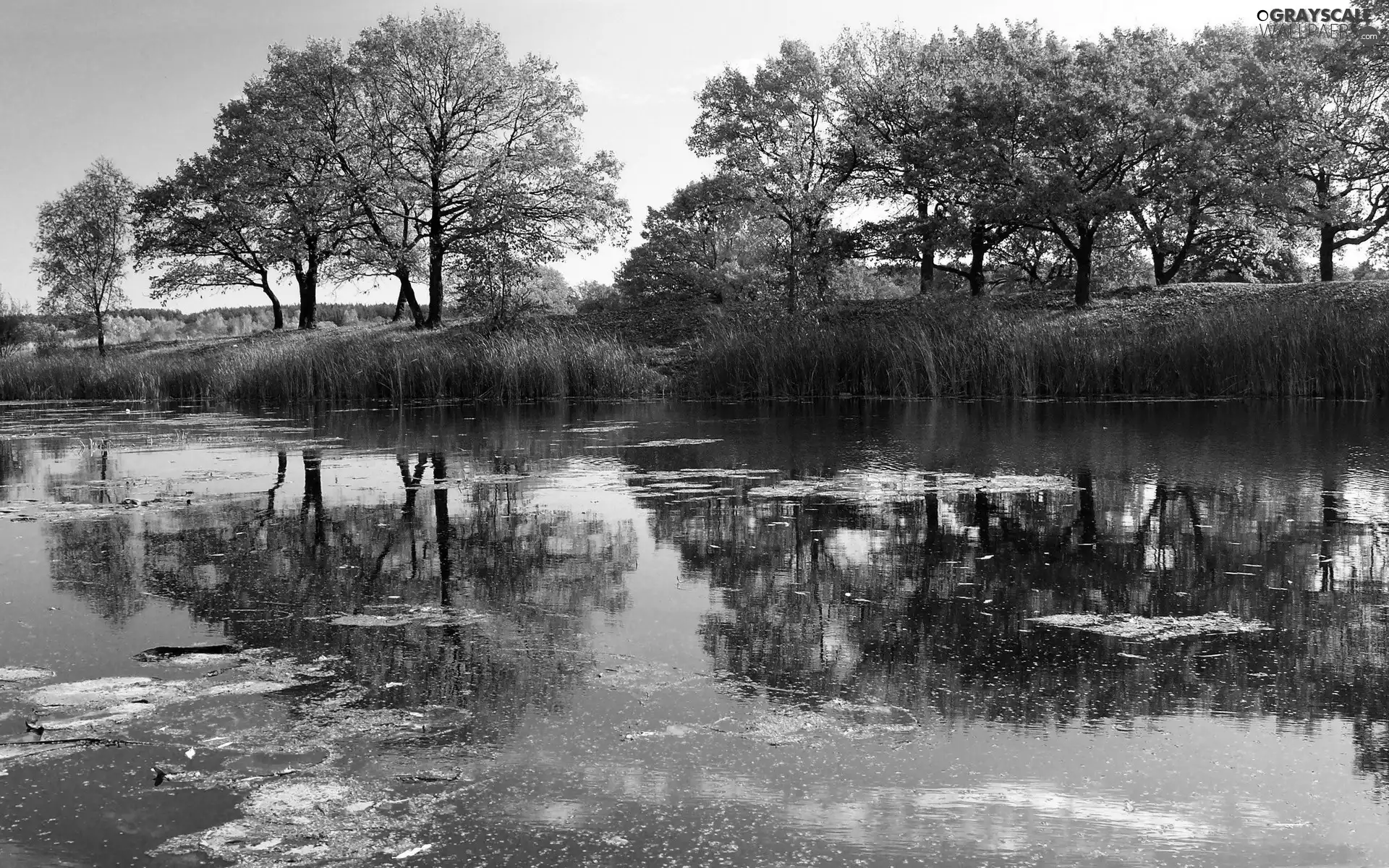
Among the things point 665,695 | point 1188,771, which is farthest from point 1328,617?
point 665,695

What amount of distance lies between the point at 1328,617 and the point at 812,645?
1659 millimetres

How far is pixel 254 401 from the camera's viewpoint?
72.4 feet

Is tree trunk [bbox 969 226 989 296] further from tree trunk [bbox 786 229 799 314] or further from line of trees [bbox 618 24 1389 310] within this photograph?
tree trunk [bbox 786 229 799 314]

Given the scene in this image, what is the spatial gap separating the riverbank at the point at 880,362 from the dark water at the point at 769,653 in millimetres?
10152

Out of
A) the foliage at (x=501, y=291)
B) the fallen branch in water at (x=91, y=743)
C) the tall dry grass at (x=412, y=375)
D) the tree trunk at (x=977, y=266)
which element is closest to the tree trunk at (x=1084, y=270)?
the tree trunk at (x=977, y=266)

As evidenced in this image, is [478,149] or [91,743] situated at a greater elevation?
[478,149]

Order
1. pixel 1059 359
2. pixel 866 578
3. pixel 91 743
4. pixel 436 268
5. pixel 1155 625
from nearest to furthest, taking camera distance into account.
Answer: pixel 91 743 → pixel 1155 625 → pixel 866 578 → pixel 1059 359 → pixel 436 268

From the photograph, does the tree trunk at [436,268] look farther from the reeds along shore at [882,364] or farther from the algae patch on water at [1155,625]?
the algae patch on water at [1155,625]

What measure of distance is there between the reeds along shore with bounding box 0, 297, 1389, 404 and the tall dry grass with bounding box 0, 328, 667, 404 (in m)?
0.03

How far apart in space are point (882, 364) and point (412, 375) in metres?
9.29

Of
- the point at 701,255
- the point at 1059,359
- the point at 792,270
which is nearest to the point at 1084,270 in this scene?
the point at 792,270

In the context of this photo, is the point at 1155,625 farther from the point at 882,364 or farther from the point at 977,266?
the point at 977,266

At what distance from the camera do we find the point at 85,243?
136ft

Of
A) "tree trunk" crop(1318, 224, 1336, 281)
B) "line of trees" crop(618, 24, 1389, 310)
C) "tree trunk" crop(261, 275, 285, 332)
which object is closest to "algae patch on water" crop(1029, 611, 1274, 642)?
"line of trees" crop(618, 24, 1389, 310)
